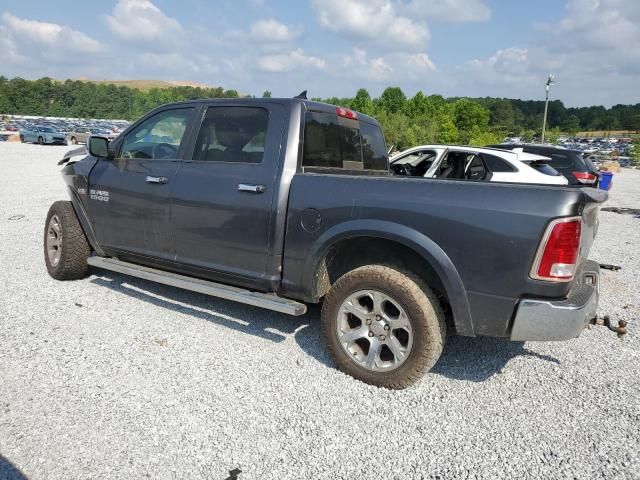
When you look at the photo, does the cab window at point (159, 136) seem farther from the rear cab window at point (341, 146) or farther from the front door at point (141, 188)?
the rear cab window at point (341, 146)

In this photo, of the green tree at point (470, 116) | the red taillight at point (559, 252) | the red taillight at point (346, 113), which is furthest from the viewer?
the green tree at point (470, 116)

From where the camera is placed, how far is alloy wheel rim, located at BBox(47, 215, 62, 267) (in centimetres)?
517

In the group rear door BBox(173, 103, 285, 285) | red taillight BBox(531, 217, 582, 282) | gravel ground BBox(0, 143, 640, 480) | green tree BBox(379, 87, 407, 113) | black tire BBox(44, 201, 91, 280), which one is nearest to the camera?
gravel ground BBox(0, 143, 640, 480)

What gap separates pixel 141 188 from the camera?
4262 mm

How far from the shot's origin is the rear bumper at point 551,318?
2727 millimetres

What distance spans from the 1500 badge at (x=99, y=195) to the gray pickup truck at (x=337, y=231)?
2 centimetres

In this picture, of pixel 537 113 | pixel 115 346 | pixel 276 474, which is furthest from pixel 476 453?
pixel 537 113

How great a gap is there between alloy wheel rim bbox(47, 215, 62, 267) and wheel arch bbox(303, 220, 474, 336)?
3254mm

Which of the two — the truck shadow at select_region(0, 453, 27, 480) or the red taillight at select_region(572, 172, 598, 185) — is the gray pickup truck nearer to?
the truck shadow at select_region(0, 453, 27, 480)

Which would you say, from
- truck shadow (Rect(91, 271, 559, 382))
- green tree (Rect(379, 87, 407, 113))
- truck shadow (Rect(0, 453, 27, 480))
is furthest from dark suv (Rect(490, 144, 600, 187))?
green tree (Rect(379, 87, 407, 113))

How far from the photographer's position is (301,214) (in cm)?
343

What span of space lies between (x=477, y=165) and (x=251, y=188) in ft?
20.0

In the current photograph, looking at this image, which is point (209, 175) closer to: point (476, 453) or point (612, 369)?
point (476, 453)

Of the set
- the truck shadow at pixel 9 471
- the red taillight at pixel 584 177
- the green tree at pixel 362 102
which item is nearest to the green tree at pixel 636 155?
the green tree at pixel 362 102
